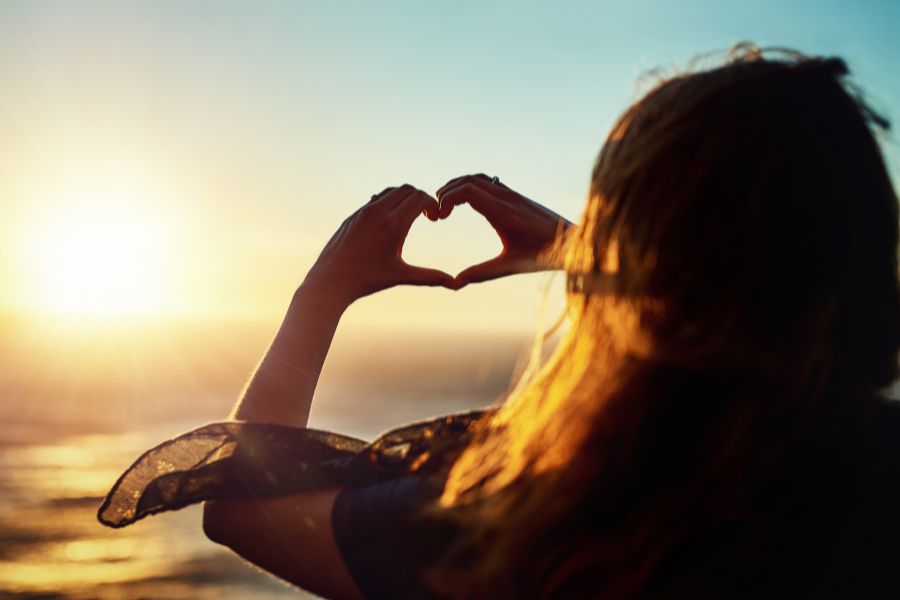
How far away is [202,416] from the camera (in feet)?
338

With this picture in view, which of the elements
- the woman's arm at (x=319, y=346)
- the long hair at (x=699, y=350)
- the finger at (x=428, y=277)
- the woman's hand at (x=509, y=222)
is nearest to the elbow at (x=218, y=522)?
the woman's arm at (x=319, y=346)

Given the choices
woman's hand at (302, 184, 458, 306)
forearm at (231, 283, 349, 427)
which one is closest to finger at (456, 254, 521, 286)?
woman's hand at (302, 184, 458, 306)

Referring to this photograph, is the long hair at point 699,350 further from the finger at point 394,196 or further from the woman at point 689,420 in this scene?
the finger at point 394,196

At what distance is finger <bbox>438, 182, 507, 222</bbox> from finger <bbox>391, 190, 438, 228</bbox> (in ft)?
0.23

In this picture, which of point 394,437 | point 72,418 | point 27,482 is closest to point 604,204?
point 394,437

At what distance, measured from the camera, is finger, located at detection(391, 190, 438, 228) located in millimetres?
1245

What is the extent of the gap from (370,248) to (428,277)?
113 mm

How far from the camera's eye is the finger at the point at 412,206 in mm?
1245

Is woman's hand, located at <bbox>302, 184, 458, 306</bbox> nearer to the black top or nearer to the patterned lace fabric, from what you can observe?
the patterned lace fabric

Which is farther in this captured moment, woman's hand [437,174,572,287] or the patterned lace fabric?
woman's hand [437,174,572,287]

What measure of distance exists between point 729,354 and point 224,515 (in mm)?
629

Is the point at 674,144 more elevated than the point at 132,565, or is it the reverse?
the point at 674,144

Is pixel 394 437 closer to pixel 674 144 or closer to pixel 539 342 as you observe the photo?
pixel 539 342

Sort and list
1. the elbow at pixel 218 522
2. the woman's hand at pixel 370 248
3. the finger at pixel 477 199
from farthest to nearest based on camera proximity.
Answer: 1. the finger at pixel 477 199
2. the woman's hand at pixel 370 248
3. the elbow at pixel 218 522
